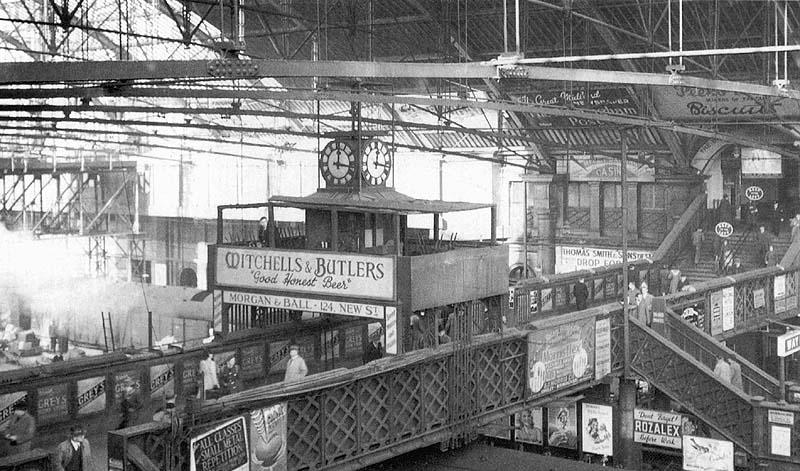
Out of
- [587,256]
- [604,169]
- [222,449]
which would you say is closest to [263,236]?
[222,449]

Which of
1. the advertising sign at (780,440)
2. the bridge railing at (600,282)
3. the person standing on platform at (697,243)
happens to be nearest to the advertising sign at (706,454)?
the advertising sign at (780,440)

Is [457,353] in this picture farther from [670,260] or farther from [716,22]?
[670,260]

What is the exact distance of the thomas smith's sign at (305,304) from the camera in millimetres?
19391

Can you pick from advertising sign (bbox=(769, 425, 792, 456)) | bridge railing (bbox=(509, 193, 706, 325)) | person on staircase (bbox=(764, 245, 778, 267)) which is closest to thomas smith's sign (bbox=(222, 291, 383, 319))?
bridge railing (bbox=(509, 193, 706, 325))

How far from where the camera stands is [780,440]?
22125 mm

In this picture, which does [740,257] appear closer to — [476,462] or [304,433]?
[476,462]

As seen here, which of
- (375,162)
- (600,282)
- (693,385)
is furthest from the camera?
(600,282)

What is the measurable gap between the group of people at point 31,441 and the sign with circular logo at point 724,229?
90.6 ft

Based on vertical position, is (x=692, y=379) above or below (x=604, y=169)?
below

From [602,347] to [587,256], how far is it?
64.2 feet

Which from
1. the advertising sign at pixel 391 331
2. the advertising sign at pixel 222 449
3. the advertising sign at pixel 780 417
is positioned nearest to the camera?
the advertising sign at pixel 222 449

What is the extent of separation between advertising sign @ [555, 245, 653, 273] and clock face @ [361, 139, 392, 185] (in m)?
20.7

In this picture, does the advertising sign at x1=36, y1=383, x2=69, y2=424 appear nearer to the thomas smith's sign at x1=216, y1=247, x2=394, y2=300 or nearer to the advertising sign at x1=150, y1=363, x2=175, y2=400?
the advertising sign at x1=150, y1=363, x2=175, y2=400

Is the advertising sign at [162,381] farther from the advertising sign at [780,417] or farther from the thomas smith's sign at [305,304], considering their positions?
the advertising sign at [780,417]
